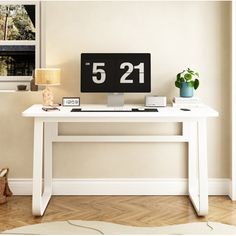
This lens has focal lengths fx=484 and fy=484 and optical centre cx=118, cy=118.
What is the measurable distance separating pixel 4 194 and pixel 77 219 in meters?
0.84

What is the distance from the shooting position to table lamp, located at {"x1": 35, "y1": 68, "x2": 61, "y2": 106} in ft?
12.6

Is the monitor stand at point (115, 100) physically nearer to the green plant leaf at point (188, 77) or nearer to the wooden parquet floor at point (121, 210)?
the green plant leaf at point (188, 77)

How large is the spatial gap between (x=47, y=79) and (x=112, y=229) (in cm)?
132

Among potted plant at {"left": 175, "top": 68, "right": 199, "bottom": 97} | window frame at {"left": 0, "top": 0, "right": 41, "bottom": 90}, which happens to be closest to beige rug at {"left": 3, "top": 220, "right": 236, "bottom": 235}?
potted plant at {"left": 175, "top": 68, "right": 199, "bottom": 97}

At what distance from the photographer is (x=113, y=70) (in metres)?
3.98

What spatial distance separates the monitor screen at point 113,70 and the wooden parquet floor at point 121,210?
0.91 m

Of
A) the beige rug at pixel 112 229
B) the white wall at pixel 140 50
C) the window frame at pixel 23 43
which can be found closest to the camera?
the beige rug at pixel 112 229

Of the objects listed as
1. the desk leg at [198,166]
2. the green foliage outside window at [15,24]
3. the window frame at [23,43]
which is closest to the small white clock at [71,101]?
the window frame at [23,43]

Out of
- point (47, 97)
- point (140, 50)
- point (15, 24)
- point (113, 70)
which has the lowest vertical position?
point (47, 97)

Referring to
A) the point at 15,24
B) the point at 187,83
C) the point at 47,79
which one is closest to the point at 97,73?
the point at 47,79

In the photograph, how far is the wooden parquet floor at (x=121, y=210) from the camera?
3.46m

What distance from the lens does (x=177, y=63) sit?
4121 millimetres

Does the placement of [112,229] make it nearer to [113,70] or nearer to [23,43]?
[113,70]

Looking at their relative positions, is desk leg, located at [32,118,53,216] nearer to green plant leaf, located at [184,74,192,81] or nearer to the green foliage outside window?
the green foliage outside window
